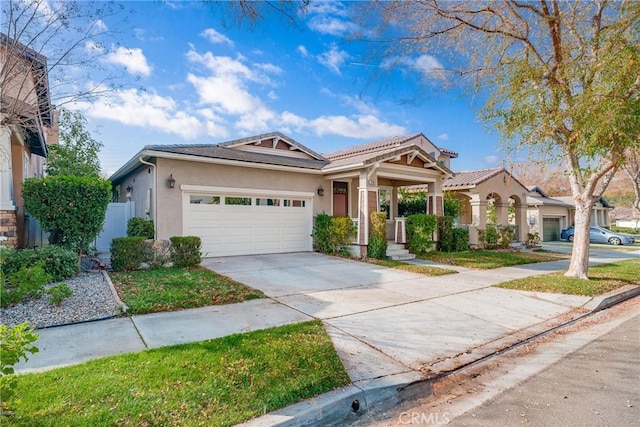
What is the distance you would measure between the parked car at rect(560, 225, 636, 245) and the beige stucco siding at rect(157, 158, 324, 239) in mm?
23865

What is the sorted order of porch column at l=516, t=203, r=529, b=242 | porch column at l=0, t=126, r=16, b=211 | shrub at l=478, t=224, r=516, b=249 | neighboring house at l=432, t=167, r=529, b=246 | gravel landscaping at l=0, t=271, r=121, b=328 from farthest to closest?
1. porch column at l=516, t=203, r=529, b=242
2. neighboring house at l=432, t=167, r=529, b=246
3. shrub at l=478, t=224, r=516, b=249
4. porch column at l=0, t=126, r=16, b=211
5. gravel landscaping at l=0, t=271, r=121, b=328

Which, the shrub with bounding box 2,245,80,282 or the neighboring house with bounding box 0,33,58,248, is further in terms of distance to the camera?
the shrub with bounding box 2,245,80,282

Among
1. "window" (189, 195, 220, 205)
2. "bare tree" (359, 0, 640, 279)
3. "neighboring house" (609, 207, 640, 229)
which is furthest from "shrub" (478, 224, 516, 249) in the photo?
"neighboring house" (609, 207, 640, 229)

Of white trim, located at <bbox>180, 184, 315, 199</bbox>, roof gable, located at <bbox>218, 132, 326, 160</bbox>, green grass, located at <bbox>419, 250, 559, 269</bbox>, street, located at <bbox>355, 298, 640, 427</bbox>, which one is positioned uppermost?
roof gable, located at <bbox>218, 132, 326, 160</bbox>

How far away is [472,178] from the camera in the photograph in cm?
1758

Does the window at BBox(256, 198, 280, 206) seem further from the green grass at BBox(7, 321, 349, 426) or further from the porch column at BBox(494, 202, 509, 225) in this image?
the porch column at BBox(494, 202, 509, 225)

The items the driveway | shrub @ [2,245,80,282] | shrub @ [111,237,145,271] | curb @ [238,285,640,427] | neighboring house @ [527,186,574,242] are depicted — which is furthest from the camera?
neighboring house @ [527,186,574,242]

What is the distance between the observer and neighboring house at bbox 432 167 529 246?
1655 centimetres

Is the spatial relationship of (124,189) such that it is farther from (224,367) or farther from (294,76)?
(224,367)

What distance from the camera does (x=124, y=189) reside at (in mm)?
14766

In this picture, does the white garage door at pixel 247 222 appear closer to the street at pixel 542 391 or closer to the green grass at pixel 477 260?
the green grass at pixel 477 260

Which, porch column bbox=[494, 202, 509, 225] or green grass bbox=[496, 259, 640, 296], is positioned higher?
porch column bbox=[494, 202, 509, 225]

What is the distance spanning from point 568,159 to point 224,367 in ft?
31.6

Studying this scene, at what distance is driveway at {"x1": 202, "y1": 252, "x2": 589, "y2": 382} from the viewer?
425 cm
